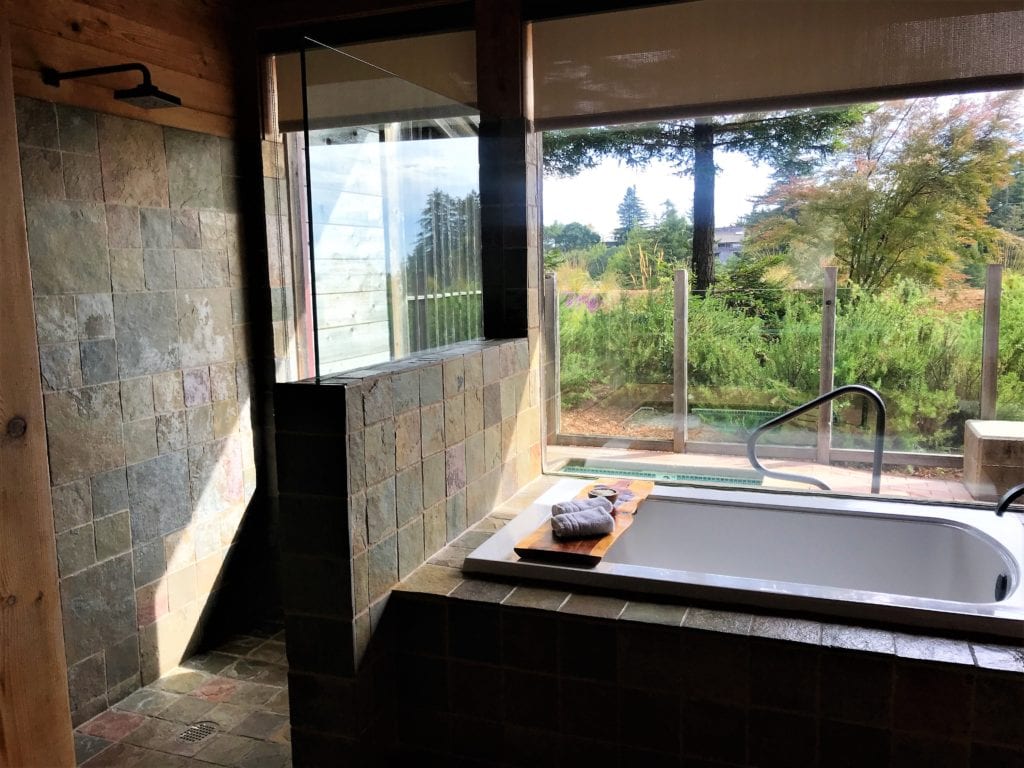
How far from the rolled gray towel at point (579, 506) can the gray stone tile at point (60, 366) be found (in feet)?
5.18

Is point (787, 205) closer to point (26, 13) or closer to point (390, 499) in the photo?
point (390, 499)

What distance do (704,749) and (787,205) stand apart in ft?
5.95

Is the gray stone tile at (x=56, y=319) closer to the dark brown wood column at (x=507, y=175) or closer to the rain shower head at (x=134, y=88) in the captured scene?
the rain shower head at (x=134, y=88)

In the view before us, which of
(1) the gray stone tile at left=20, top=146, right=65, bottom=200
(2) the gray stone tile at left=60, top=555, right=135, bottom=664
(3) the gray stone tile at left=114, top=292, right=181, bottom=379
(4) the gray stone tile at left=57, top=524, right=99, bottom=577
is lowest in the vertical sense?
(2) the gray stone tile at left=60, top=555, right=135, bottom=664

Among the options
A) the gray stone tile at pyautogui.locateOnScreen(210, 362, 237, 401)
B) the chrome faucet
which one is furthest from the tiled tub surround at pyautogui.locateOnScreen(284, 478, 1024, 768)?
the gray stone tile at pyautogui.locateOnScreen(210, 362, 237, 401)

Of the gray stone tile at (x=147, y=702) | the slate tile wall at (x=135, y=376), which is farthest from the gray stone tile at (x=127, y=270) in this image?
the gray stone tile at (x=147, y=702)

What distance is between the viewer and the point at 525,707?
2.00 metres

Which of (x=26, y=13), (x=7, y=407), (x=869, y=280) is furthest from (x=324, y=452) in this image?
(x=869, y=280)

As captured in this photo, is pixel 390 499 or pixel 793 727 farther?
pixel 390 499

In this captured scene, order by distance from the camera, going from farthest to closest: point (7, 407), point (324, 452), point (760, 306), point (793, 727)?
point (760, 306)
point (324, 452)
point (793, 727)
point (7, 407)

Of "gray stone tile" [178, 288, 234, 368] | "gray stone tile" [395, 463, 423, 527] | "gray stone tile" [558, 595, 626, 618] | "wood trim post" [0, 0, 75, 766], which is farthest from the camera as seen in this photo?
"gray stone tile" [178, 288, 234, 368]

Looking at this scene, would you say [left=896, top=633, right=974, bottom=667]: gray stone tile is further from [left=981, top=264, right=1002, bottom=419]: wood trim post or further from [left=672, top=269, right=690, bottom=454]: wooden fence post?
[left=672, top=269, right=690, bottom=454]: wooden fence post

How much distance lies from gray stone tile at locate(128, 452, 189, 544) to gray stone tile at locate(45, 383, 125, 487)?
4.9 inches

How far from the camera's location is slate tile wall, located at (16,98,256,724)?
249 centimetres
